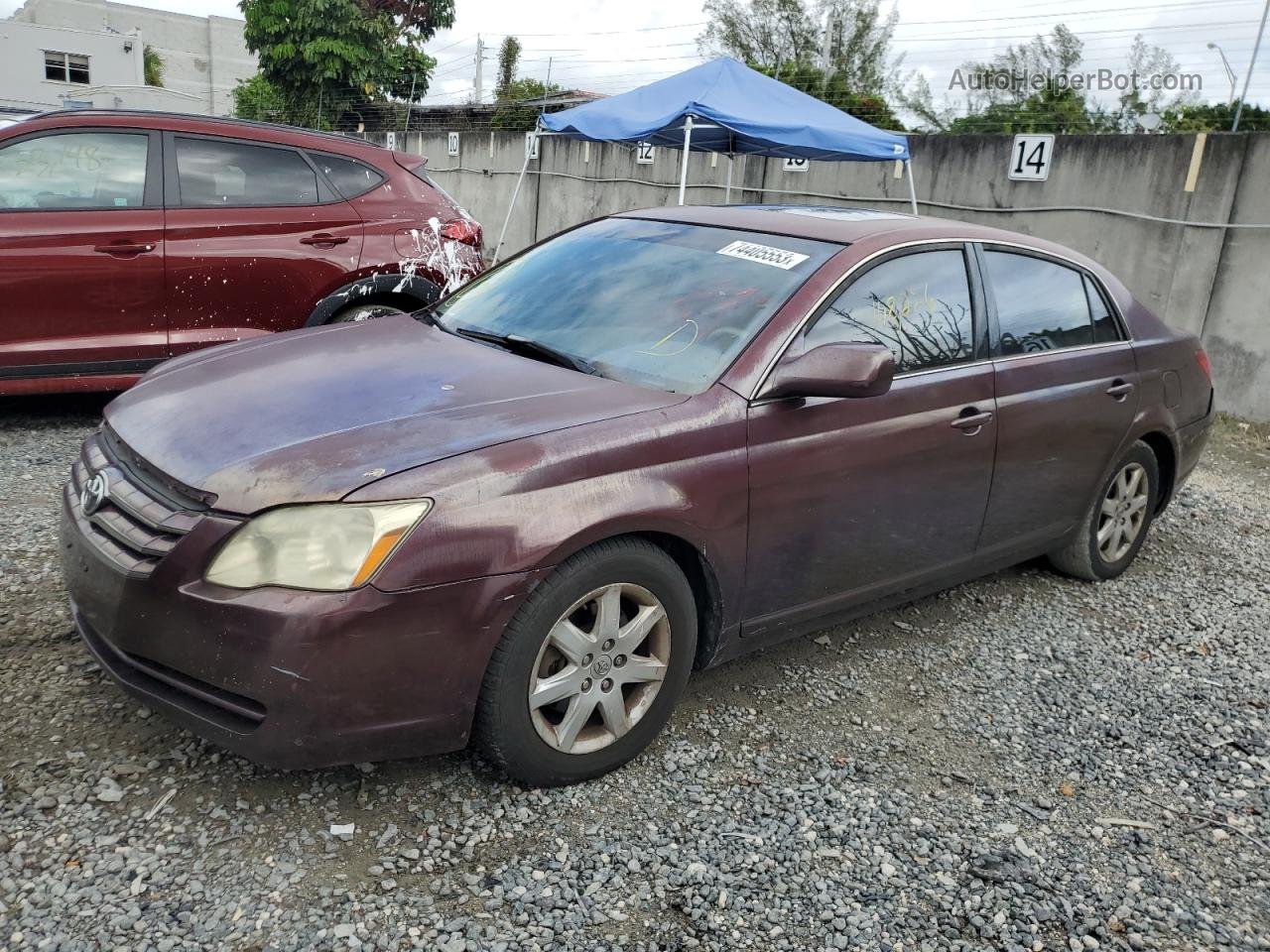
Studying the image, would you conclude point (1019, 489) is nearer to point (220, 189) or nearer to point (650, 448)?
point (650, 448)

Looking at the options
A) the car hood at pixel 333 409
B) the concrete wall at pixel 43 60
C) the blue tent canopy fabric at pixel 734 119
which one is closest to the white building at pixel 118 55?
A: the concrete wall at pixel 43 60

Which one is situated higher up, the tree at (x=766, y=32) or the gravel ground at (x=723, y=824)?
the tree at (x=766, y=32)

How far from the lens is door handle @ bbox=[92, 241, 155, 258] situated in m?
5.41

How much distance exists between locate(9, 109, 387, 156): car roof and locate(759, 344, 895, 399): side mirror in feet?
13.8

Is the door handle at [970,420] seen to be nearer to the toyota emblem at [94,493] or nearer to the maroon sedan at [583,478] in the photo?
the maroon sedan at [583,478]

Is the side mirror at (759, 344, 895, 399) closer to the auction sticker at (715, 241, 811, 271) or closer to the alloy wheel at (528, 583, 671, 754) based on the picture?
the auction sticker at (715, 241, 811, 271)

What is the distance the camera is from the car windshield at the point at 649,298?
322cm

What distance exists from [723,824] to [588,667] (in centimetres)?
55

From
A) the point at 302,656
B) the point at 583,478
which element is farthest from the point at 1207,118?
the point at 302,656

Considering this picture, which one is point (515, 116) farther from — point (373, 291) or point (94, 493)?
point (94, 493)

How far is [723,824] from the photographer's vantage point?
280cm

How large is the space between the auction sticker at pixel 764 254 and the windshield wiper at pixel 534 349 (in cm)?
71

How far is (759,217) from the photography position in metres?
3.88

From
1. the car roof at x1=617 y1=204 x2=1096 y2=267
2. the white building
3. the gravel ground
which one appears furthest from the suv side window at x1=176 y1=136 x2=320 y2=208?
the white building
